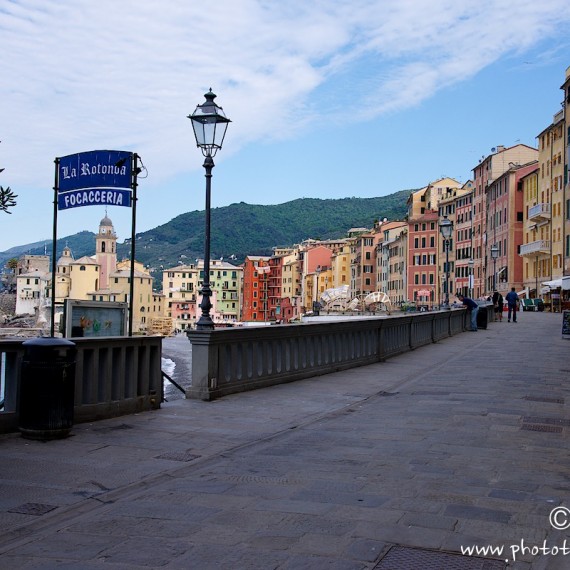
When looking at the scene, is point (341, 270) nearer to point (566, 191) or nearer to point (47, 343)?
point (566, 191)

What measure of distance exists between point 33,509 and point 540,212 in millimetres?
74777

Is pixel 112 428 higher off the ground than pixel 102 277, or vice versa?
pixel 102 277

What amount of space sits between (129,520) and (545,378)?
1157 centimetres

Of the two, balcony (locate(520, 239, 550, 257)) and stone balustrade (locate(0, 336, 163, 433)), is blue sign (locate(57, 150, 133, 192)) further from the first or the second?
balcony (locate(520, 239, 550, 257))

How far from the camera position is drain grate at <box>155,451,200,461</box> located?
25.7ft

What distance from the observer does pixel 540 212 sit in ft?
249

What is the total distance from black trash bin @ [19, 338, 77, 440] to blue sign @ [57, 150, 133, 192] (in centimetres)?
548

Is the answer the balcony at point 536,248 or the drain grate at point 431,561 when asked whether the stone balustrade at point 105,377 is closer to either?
the drain grate at point 431,561

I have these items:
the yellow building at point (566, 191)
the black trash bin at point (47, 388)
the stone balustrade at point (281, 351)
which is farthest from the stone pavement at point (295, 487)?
the yellow building at point (566, 191)

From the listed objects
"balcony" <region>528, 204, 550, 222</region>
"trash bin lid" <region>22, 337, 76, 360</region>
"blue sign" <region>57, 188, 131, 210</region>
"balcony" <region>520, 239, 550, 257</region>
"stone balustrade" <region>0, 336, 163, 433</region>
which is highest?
"balcony" <region>528, 204, 550, 222</region>

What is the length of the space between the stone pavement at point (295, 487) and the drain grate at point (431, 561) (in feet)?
0.05

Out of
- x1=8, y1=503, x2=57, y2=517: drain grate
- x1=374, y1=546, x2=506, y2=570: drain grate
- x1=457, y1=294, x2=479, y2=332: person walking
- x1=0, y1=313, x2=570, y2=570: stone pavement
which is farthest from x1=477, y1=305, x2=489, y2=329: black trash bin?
x1=374, y1=546, x2=506, y2=570: drain grate

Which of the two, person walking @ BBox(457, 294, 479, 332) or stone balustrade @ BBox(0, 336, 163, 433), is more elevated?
person walking @ BBox(457, 294, 479, 332)

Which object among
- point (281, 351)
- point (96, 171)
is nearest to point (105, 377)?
point (96, 171)
